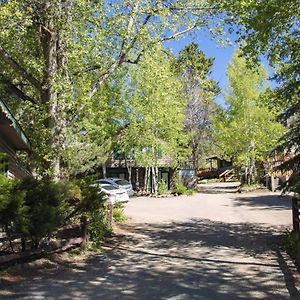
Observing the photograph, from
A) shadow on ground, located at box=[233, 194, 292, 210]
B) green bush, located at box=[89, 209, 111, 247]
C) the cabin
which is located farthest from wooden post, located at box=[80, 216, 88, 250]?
shadow on ground, located at box=[233, 194, 292, 210]

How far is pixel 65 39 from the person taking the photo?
14.3 metres

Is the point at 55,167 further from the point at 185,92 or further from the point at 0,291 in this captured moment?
the point at 185,92

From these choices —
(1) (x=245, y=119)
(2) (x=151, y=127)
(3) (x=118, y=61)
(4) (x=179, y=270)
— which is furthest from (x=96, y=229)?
(1) (x=245, y=119)

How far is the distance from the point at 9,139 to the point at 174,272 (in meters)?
7.12

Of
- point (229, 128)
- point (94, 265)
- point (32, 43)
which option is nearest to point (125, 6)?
point (32, 43)

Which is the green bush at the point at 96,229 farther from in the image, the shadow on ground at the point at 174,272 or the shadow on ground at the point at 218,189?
the shadow on ground at the point at 218,189

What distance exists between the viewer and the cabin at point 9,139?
9.75 meters

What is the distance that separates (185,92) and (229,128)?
20.4ft

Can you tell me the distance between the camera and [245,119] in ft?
132

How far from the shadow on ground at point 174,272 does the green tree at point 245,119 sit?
86.8 feet

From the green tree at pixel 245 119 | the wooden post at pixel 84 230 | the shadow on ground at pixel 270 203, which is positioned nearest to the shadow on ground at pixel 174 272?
the wooden post at pixel 84 230

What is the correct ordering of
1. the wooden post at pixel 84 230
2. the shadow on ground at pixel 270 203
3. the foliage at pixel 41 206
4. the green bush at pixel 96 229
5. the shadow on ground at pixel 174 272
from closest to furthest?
the shadow on ground at pixel 174 272 < the foliage at pixel 41 206 < the wooden post at pixel 84 230 < the green bush at pixel 96 229 < the shadow on ground at pixel 270 203

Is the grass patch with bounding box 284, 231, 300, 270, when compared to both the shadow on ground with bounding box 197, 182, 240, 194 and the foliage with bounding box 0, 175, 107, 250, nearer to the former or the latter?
the foliage with bounding box 0, 175, 107, 250

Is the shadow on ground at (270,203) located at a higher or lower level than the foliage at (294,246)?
higher
